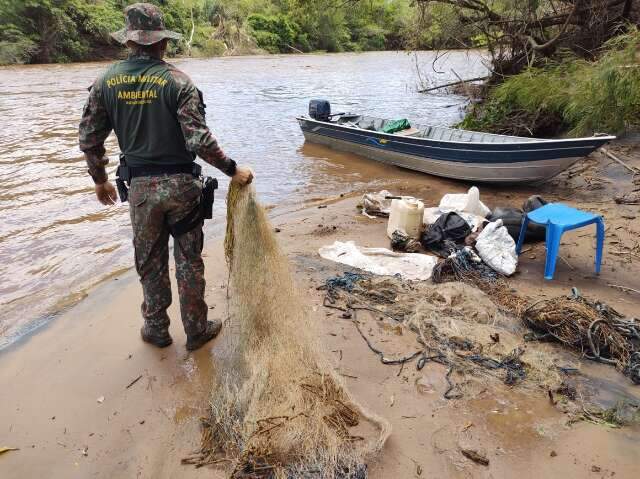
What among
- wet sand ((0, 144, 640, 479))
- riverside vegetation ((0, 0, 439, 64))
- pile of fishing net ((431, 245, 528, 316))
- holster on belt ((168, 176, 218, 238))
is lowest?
wet sand ((0, 144, 640, 479))

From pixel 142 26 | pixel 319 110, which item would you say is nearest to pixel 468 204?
pixel 142 26

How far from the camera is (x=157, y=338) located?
370cm

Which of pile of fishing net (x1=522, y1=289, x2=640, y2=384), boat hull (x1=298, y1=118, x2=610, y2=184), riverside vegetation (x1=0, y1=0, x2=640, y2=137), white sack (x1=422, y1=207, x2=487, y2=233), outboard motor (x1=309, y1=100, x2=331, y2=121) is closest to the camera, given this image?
pile of fishing net (x1=522, y1=289, x2=640, y2=384)

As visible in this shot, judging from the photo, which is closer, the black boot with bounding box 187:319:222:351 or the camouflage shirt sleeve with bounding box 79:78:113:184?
the camouflage shirt sleeve with bounding box 79:78:113:184

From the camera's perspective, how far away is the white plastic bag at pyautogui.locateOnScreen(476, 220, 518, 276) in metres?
4.91

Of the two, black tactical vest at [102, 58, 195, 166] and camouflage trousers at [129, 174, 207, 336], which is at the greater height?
black tactical vest at [102, 58, 195, 166]

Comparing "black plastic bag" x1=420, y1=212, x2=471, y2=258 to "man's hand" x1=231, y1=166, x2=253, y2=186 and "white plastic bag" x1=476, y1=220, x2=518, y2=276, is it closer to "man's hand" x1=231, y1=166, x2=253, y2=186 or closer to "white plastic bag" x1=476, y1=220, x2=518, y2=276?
"white plastic bag" x1=476, y1=220, x2=518, y2=276

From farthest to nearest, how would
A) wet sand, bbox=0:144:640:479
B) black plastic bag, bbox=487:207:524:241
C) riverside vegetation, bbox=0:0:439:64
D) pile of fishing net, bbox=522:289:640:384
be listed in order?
riverside vegetation, bbox=0:0:439:64, black plastic bag, bbox=487:207:524:241, pile of fishing net, bbox=522:289:640:384, wet sand, bbox=0:144:640:479

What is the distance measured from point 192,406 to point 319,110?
9.93m

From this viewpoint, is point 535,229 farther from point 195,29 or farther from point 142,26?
point 195,29

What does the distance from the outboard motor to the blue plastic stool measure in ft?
26.3

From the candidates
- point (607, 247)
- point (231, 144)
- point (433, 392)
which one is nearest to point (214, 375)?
point (433, 392)

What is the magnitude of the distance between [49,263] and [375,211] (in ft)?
14.0

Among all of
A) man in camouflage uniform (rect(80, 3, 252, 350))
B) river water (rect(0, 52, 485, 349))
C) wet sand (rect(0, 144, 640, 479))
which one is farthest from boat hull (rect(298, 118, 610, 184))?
man in camouflage uniform (rect(80, 3, 252, 350))
